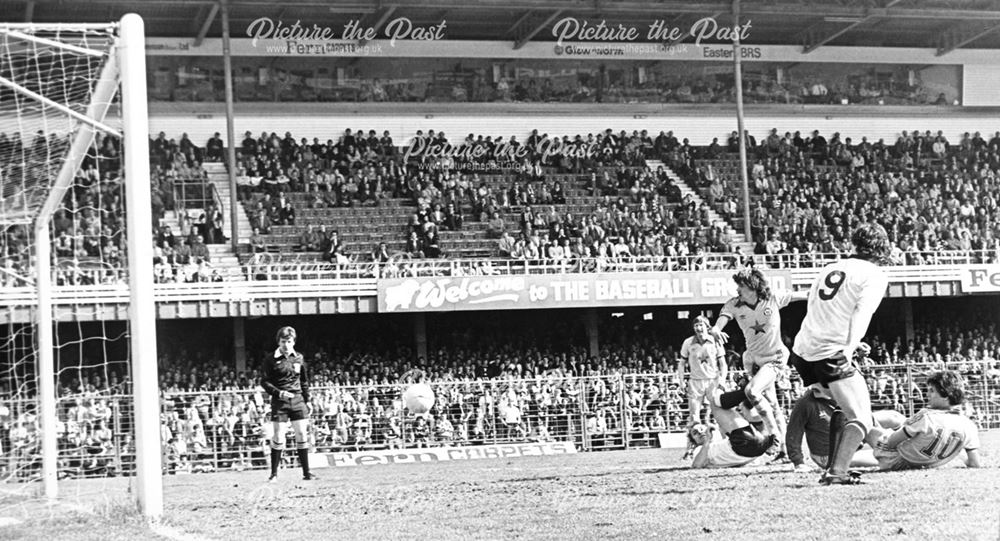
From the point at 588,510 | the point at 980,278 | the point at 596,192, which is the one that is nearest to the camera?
the point at 588,510

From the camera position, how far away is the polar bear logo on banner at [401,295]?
31734mm

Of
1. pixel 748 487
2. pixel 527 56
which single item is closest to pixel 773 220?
pixel 527 56

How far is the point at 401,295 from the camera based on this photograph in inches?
1251

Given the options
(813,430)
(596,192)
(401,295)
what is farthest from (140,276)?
(596,192)

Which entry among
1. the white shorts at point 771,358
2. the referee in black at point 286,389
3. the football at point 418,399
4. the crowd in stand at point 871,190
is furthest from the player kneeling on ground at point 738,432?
the crowd in stand at point 871,190

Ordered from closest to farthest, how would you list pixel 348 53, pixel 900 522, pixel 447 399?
pixel 900 522 < pixel 447 399 < pixel 348 53

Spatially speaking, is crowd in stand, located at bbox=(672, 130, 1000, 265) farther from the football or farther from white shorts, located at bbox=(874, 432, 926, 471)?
white shorts, located at bbox=(874, 432, 926, 471)

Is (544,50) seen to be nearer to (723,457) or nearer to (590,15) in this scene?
(590,15)

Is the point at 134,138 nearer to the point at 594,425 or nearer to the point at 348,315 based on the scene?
the point at 594,425

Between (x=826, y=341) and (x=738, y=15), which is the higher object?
(x=738, y=15)

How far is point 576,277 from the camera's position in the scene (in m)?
33.0

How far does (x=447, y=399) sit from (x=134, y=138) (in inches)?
595

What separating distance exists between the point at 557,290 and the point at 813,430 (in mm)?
21727

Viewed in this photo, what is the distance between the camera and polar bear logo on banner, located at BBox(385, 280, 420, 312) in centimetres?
3173
